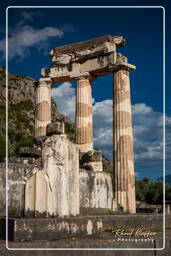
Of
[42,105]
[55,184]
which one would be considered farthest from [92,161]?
[42,105]

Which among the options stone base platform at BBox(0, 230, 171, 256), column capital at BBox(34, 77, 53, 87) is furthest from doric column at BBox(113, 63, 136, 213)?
stone base platform at BBox(0, 230, 171, 256)

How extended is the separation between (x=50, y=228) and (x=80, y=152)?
1314cm

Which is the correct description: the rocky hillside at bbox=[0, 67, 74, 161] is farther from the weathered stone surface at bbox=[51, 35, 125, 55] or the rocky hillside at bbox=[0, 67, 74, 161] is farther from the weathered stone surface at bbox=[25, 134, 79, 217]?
the weathered stone surface at bbox=[25, 134, 79, 217]

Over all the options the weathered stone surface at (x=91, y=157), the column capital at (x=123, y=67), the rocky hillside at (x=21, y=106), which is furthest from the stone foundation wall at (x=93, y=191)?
the rocky hillside at (x=21, y=106)

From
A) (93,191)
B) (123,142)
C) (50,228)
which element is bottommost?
(50,228)

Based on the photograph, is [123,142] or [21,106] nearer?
A: [123,142]

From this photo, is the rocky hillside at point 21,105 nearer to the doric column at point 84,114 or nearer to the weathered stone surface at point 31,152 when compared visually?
the doric column at point 84,114

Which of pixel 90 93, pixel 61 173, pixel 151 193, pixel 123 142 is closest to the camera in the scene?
pixel 61 173

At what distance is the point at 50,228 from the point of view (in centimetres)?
696

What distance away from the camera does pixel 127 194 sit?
2612 cm

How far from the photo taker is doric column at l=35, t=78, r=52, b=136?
30.7m

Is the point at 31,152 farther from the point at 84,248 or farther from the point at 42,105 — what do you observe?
the point at 42,105

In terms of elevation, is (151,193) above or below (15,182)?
below

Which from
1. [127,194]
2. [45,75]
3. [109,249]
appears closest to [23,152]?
[109,249]
